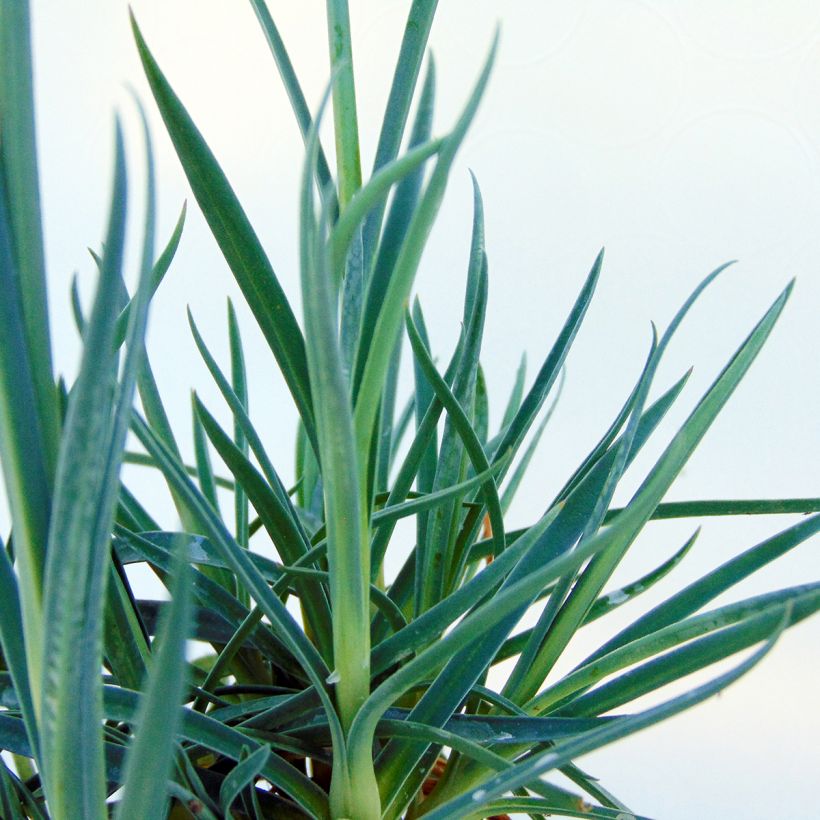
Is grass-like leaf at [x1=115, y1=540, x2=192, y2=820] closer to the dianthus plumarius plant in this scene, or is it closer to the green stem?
the dianthus plumarius plant

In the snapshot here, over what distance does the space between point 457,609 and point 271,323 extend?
0.09 metres

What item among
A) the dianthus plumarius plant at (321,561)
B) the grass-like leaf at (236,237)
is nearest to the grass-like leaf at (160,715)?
→ the dianthus plumarius plant at (321,561)

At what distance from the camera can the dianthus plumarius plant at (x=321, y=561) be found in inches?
6.3

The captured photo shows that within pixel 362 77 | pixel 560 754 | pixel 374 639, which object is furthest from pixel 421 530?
pixel 362 77

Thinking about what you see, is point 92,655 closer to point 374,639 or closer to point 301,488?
point 374,639

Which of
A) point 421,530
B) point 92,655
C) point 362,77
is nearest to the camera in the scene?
point 92,655

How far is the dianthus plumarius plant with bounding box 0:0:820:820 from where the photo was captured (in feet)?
0.53

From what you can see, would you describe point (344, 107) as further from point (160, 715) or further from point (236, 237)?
point (160, 715)

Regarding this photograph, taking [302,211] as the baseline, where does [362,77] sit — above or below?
above

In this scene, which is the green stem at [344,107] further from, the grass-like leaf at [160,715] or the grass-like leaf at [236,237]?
the grass-like leaf at [160,715]

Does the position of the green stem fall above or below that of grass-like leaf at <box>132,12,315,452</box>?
above

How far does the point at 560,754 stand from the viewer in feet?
0.57

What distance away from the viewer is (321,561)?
324mm

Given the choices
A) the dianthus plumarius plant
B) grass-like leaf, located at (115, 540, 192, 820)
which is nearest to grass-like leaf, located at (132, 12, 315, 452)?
the dianthus plumarius plant
